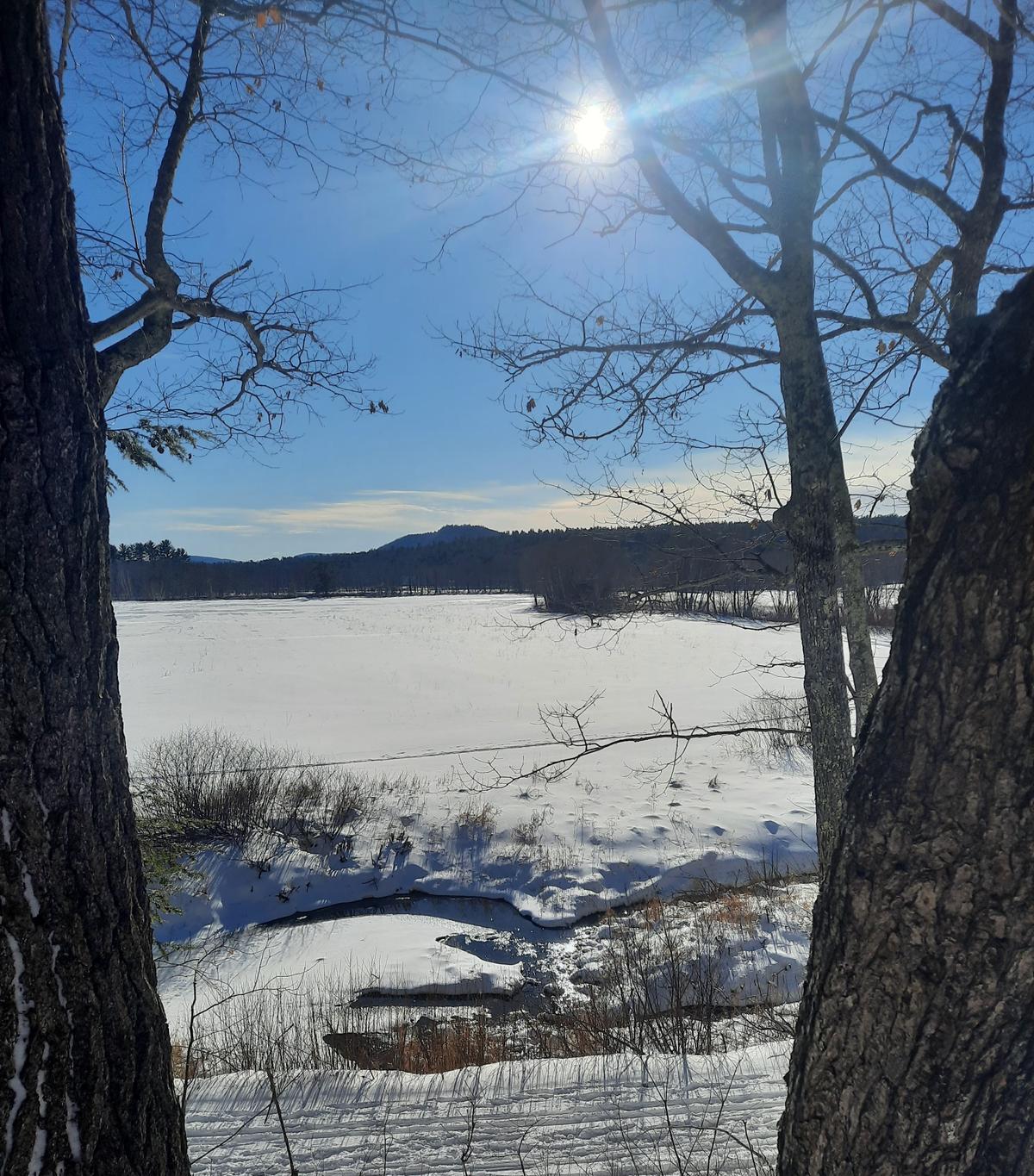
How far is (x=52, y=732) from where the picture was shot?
58.7 inches

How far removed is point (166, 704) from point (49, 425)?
19.5m

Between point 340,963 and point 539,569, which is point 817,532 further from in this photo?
point 539,569

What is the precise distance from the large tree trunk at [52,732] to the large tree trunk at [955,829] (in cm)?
165

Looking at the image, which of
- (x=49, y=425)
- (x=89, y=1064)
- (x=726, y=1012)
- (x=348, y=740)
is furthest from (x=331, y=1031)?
(x=348, y=740)

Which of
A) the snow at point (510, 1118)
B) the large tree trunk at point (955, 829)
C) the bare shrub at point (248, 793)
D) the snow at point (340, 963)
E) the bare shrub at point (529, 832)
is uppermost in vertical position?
the large tree trunk at point (955, 829)

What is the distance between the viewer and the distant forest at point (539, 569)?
438 cm

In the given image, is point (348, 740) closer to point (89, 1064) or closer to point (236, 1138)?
point (236, 1138)

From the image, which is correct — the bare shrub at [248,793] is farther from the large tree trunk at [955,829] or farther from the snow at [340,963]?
the large tree trunk at [955,829]

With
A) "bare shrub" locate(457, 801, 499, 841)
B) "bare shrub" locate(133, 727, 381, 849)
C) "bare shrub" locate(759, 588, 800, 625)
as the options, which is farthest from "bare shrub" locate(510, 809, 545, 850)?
"bare shrub" locate(759, 588, 800, 625)

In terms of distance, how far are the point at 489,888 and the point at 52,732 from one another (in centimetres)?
851

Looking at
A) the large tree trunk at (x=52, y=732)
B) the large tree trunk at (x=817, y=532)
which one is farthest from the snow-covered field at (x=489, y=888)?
the large tree trunk at (x=52, y=732)

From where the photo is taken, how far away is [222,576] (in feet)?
305

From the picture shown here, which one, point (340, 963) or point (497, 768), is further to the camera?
point (497, 768)

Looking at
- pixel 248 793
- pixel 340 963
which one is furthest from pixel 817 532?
pixel 248 793
